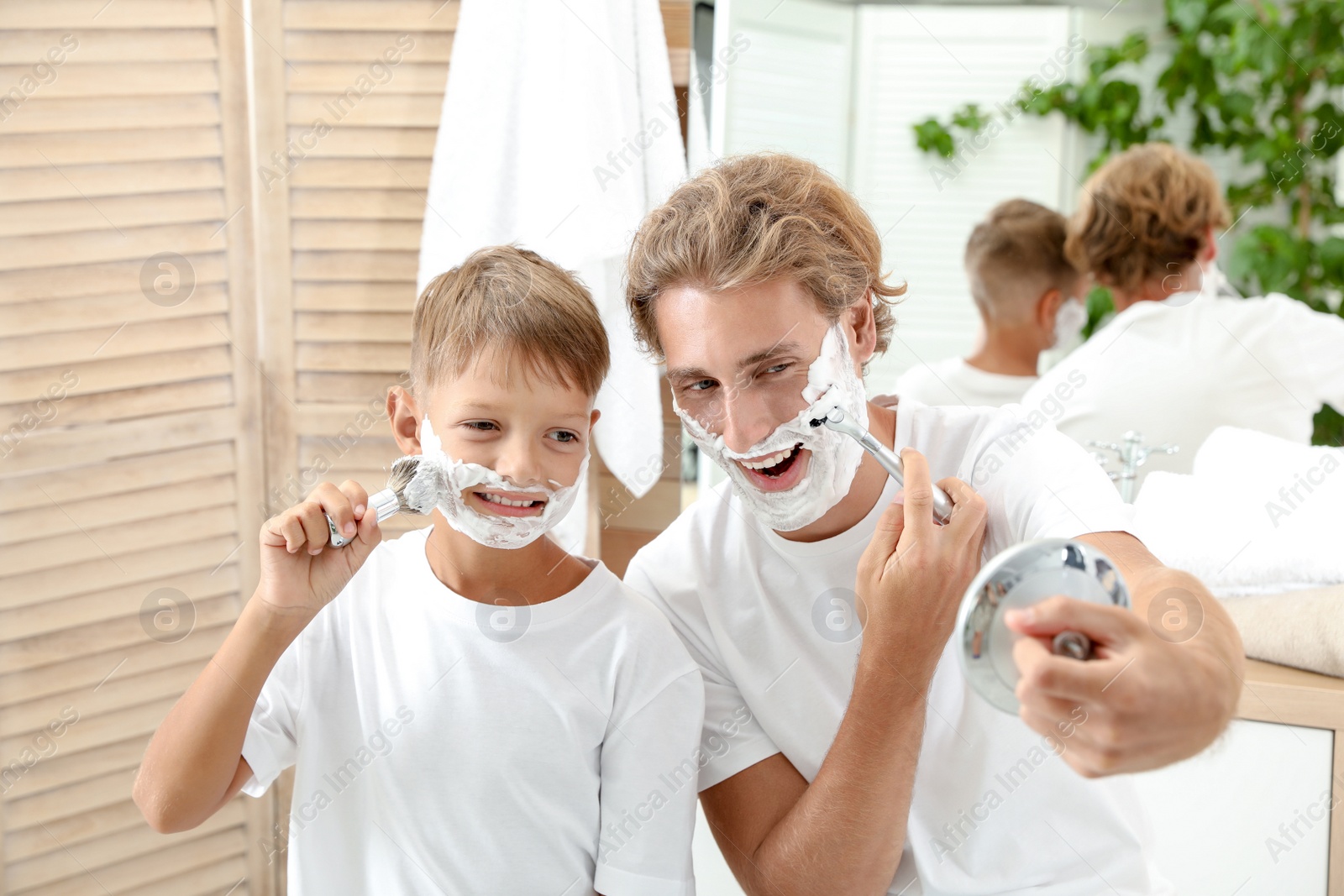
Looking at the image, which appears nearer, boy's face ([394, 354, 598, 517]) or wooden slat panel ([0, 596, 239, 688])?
boy's face ([394, 354, 598, 517])

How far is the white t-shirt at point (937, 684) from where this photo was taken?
757 mm

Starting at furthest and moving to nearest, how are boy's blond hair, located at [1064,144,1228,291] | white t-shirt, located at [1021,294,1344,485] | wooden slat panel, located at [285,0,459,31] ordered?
1. boy's blond hair, located at [1064,144,1228,291]
2. white t-shirt, located at [1021,294,1344,485]
3. wooden slat panel, located at [285,0,459,31]

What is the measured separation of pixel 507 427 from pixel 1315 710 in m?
0.69

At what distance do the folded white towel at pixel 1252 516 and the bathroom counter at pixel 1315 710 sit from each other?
0.10 m

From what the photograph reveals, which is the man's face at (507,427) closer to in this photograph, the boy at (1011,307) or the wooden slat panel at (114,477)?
the wooden slat panel at (114,477)

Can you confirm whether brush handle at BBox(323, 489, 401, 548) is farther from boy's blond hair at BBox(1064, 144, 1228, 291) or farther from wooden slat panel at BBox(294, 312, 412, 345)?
boy's blond hair at BBox(1064, 144, 1228, 291)

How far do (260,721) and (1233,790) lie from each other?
2.53 feet

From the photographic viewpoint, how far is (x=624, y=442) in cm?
116

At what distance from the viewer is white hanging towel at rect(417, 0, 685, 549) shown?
3.54 ft

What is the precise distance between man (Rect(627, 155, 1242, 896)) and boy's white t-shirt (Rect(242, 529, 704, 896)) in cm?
8

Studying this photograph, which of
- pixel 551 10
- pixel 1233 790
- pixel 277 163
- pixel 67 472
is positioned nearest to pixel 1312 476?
pixel 1233 790

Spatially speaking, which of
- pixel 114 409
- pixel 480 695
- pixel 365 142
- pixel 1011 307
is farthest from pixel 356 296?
pixel 1011 307

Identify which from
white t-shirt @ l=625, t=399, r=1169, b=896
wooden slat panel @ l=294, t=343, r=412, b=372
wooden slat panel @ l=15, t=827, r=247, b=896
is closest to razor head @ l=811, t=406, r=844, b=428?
white t-shirt @ l=625, t=399, r=1169, b=896

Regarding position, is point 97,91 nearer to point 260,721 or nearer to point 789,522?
point 260,721
